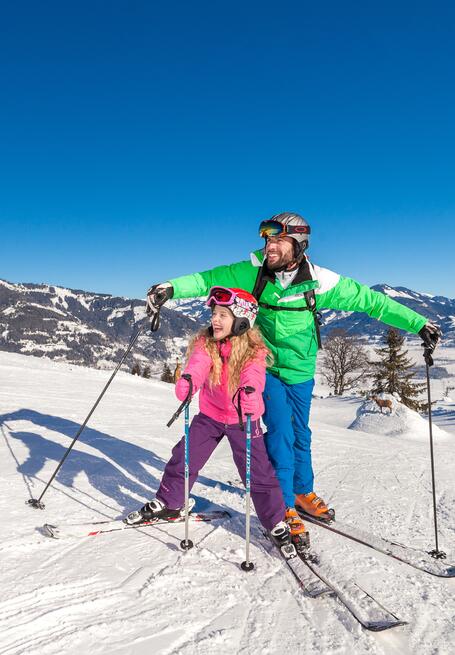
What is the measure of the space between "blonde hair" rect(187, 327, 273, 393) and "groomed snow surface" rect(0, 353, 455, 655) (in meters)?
1.32

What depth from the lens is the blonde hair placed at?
3742 millimetres

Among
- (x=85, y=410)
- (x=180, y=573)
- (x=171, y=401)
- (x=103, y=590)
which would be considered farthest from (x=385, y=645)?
(x=171, y=401)

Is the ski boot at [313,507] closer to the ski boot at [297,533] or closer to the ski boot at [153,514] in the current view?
the ski boot at [297,533]

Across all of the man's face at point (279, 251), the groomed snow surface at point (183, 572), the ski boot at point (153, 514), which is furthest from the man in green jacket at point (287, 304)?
the ski boot at point (153, 514)

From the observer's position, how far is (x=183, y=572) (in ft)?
10.3

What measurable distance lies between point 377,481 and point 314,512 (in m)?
2.58

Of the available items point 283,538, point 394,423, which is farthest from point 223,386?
point 394,423

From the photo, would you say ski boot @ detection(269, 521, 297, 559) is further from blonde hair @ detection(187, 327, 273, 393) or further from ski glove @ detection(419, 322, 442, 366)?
ski glove @ detection(419, 322, 442, 366)

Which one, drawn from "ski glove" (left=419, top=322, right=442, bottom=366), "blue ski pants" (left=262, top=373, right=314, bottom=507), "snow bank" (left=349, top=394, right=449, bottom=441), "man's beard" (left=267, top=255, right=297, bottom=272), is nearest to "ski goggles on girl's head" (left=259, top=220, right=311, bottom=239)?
"man's beard" (left=267, top=255, right=297, bottom=272)

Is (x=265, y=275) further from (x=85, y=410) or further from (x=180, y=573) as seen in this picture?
(x=85, y=410)

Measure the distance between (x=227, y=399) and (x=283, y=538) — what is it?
1.14 meters

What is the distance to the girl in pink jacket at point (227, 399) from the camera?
12.1 ft

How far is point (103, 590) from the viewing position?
9.30 ft

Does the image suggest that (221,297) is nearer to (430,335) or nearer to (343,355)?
(430,335)
